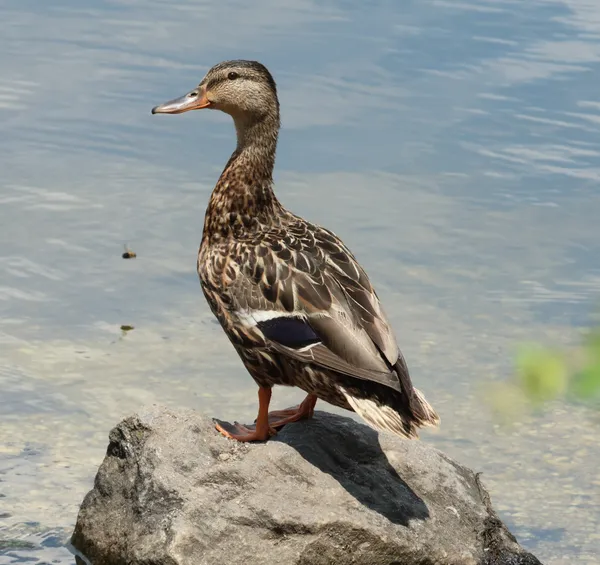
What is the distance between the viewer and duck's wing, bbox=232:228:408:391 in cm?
490

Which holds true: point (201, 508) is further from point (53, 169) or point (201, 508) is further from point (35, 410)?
point (53, 169)

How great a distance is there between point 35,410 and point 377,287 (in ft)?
9.05

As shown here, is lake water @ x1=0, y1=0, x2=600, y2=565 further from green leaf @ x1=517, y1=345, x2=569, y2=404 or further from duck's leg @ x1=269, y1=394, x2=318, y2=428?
green leaf @ x1=517, y1=345, x2=569, y2=404

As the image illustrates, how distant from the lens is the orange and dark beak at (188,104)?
6262mm

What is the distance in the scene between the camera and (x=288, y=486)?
504cm

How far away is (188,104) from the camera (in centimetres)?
630

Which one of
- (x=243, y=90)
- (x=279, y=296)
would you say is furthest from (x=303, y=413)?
(x=243, y=90)

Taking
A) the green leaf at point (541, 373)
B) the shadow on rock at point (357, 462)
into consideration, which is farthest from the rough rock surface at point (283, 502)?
the green leaf at point (541, 373)

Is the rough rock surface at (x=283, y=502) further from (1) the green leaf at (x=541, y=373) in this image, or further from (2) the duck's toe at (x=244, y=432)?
(1) the green leaf at (x=541, y=373)

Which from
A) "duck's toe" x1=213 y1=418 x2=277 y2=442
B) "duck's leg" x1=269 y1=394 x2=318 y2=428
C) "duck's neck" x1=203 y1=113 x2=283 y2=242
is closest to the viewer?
"duck's toe" x1=213 y1=418 x2=277 y2=442

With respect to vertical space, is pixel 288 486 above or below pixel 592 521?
above

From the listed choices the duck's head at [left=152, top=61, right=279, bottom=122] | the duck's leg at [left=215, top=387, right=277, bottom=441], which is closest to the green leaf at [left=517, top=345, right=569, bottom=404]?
the duck's leg at [left=215, top=387, right=277, bottom=441]

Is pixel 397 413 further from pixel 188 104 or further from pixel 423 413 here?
pixel 188 104

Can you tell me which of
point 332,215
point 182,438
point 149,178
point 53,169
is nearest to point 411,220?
point 332,215
